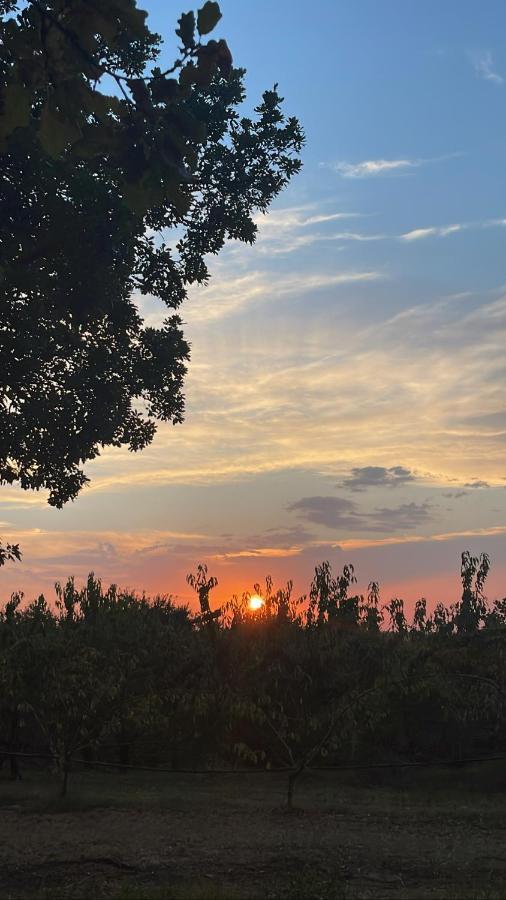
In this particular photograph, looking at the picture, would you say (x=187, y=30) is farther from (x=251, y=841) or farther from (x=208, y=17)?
(x=251, y=841)

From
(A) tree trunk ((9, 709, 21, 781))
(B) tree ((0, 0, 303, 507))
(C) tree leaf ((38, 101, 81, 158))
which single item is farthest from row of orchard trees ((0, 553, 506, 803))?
(C) tree leaf ((38, 101, 81, 158))

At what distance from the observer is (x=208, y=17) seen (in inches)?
157

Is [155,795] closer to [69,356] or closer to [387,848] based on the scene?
[387,848]

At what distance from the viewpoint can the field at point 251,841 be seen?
449 inches

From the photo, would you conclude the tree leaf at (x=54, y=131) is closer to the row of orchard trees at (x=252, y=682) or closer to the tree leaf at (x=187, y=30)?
the tree leaf at (x=187, y=30)

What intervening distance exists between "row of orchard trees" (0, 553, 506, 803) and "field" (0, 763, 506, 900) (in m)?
1.58

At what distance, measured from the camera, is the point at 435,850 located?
15.1 m

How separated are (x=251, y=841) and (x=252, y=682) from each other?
7613 millimetres

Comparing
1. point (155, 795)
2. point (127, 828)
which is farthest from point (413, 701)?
point (127, 828)

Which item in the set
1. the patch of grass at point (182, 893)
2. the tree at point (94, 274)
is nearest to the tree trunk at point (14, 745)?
the tree at point (94, 274)

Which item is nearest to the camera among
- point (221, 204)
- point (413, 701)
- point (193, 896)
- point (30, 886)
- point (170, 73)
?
point (170, 73)

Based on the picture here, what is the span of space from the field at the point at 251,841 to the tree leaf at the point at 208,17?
9.30m

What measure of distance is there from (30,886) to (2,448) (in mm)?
9837

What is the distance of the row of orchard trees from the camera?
2236cm
